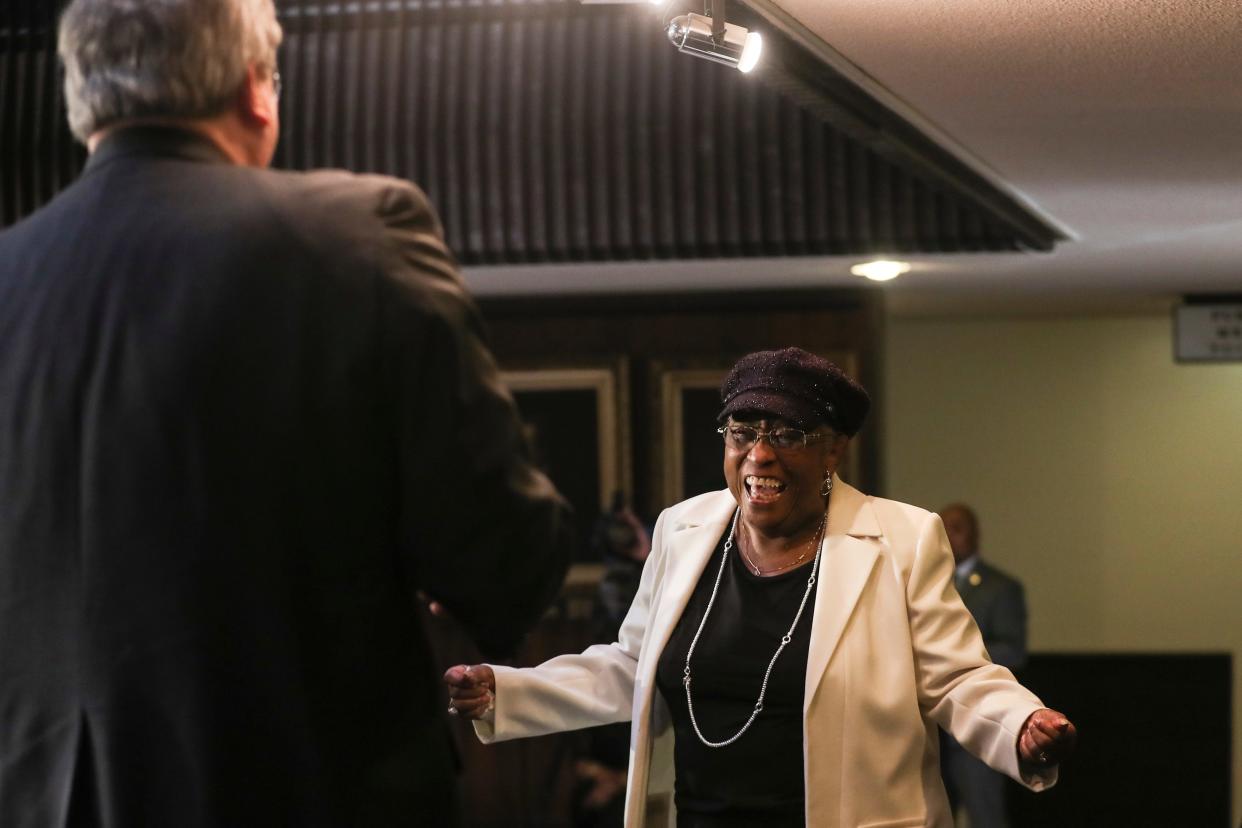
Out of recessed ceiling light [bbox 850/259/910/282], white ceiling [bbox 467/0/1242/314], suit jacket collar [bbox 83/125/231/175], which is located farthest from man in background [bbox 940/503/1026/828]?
suit jacket collar [bbox 83/125/231/175]

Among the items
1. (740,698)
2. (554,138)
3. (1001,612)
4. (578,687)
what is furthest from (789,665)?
(1001,612)

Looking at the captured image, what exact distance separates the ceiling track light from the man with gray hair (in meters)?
1.63

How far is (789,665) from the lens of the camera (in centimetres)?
295

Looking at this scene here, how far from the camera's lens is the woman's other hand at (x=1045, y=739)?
8.55 ft

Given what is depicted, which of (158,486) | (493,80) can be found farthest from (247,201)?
(493,80)

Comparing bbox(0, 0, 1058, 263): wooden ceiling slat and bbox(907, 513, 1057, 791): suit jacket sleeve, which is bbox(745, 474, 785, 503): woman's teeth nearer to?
bbox(907, 513, 1057, 791): suit jacket sleeve

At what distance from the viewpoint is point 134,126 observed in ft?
4.50

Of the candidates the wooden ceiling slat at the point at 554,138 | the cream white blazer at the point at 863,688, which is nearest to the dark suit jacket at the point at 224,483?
the cream white blazer at the point at 863,688

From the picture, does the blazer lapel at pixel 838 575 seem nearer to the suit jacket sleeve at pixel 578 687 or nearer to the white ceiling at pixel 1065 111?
the suit jacket sleeve at pixel 578 687

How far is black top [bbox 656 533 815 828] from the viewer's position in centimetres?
290

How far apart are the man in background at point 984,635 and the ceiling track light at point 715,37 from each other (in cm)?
476

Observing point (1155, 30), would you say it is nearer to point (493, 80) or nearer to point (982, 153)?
point (982, 153)

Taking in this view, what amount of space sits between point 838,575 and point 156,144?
1.88 metres

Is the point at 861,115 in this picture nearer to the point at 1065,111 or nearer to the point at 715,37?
the point at 1065,111
